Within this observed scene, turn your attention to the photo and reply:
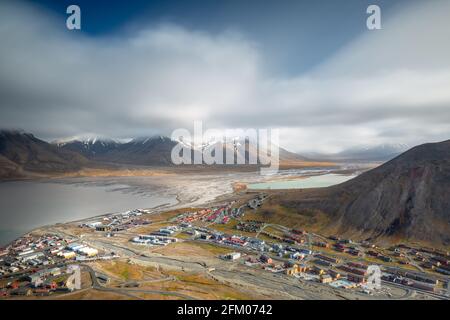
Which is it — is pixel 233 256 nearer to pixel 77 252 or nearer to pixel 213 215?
pixel 77 252

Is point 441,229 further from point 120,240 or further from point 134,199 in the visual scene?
point 134,199

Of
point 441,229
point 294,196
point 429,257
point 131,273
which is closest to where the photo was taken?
point 131,273

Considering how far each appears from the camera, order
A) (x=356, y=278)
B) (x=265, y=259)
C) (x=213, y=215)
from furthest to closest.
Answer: (x=213, y=215) < (x=265, y=259) < (x=356, y=278)

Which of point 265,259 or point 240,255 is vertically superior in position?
point 265,259

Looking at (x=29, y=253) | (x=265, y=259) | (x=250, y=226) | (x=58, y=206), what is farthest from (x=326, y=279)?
(x=58, y=206)

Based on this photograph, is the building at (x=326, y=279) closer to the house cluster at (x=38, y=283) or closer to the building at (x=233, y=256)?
the building at (x=233, y=256)
